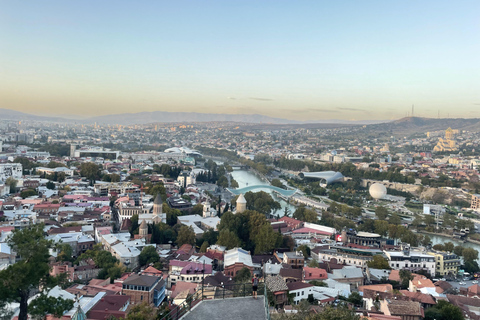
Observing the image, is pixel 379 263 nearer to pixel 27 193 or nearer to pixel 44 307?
pixel 44 307

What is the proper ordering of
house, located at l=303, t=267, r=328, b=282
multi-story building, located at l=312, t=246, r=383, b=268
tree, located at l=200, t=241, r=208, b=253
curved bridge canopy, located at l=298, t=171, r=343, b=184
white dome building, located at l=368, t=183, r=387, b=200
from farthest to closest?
curved bridge canopy, located at l=298, t=171, r=343, b=184 → white dome building, located at l=368, t=183, r=387, b=200 → tree, located at l=200, t=241, r=208, b=253 → multi-story building, located at l=312, t=246, r=383, b=268 → house, located at l=303, t=267, r=328, b=282

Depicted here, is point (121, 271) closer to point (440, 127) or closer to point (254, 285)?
point (254, 285)

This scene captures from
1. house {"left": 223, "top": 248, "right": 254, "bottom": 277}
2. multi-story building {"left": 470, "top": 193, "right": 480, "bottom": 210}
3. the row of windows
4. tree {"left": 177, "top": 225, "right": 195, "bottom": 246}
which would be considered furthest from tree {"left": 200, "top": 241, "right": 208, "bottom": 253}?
multi-story building {"left": 470, "top": 193, "right": 480, "bottom": 210}

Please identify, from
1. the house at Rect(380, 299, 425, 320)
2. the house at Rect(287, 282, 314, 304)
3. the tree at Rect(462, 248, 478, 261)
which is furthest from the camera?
the tree at Rect(462, 248, 478, 261)

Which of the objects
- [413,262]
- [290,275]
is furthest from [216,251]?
[413,262]

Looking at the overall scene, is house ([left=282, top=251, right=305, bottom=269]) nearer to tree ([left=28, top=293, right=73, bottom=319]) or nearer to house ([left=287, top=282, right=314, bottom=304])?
house ([left=287, top=282, right=314, bottom=304])
